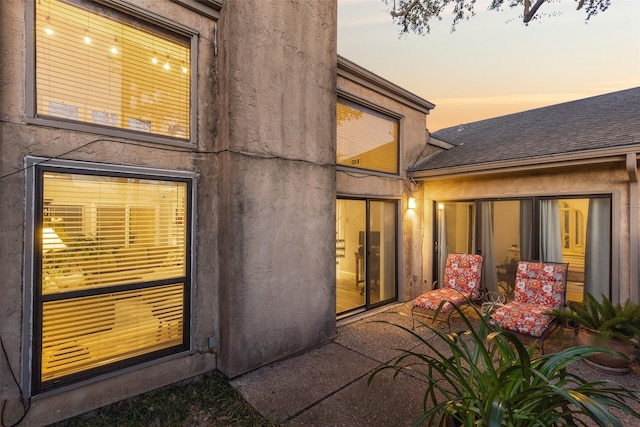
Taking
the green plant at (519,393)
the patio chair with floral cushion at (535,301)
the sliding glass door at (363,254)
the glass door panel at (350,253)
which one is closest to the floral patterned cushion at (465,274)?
the patio chair with floral cushion at (535,301)

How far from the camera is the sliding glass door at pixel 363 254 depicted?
5.50m

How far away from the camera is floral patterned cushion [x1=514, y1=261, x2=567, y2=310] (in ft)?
15.2

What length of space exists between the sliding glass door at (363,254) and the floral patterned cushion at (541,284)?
2.33m

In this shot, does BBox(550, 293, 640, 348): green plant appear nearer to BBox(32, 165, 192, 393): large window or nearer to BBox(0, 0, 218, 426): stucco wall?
BBox(0, 0, 218, 426): stucco wall

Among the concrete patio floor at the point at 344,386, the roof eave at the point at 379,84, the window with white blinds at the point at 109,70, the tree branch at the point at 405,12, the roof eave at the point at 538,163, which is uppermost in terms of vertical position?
the tree branch at the point at 405,12

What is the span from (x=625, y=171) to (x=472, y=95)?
773 centimetres

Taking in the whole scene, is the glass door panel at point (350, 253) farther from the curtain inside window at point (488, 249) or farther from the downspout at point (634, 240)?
the downspout at point (634, 240)

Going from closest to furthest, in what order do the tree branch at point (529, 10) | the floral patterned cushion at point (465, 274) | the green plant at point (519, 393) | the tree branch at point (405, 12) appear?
the green plant at point (519, 393) → the floral patterned cushion at point (465, 274) → the tree branch at point (529, 10) → the tree branch at point (405, 12)

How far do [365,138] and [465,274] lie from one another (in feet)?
10.9

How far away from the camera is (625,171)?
449cm

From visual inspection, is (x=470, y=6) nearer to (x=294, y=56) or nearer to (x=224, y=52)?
(x=294, y=56)

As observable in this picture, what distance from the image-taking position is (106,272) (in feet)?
9.86

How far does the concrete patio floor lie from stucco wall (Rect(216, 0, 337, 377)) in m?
0.29

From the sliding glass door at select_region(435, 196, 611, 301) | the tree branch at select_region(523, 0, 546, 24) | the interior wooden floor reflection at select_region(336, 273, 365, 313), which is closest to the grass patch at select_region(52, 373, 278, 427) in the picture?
the interior wooden floor reflection at select_region(336, 273, 365, 313)
